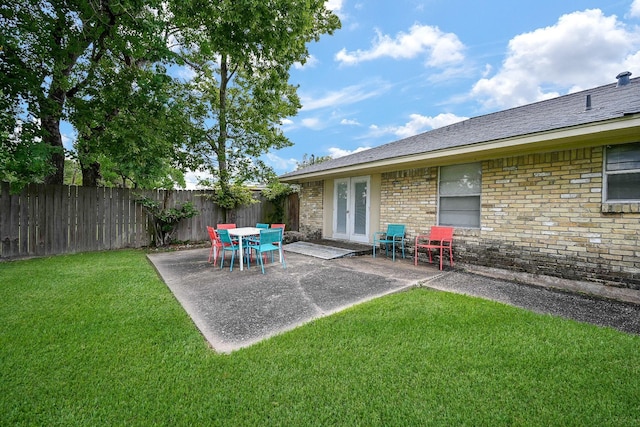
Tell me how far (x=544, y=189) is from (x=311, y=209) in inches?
291

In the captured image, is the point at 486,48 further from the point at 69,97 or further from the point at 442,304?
the point at 69,97

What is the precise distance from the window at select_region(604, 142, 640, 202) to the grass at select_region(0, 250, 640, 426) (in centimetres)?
269

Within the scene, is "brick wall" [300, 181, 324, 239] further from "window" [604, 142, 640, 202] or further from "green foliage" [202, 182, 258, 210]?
"window" [604, 142, 640, 202]

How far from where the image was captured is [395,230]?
7395 mm

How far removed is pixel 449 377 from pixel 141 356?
2721mm

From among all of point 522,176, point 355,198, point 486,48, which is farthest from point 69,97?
point 486,48

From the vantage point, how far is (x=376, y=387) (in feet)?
6.82

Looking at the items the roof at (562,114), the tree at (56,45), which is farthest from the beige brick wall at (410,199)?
the tree at (56,45)

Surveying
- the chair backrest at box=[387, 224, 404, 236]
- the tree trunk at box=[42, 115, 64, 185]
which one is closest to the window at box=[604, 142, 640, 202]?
the chair backrest at box=[387, 224, 404, 236]

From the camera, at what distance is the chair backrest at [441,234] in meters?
6.16

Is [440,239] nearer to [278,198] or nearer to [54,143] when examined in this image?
[278,198]

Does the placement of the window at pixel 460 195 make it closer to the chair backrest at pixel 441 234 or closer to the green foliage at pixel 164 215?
the chair backrest at pixel 441 234

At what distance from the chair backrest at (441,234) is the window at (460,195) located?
38 cm

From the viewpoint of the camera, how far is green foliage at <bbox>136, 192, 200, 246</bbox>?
28.9ft
